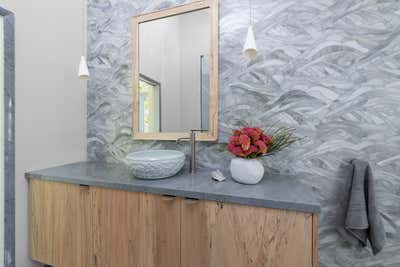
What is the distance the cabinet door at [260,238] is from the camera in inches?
35.8

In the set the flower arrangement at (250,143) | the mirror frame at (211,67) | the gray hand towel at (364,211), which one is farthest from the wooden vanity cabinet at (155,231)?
the mirror frame at (211,67)

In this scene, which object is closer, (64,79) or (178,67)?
(178,67)

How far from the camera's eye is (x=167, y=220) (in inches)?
44.5

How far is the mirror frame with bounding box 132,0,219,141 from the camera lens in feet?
4.91

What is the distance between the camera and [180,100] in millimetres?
1610

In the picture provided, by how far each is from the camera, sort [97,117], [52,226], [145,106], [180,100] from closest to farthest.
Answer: [52,226] → [180,100] → [145,106] → [97,117]

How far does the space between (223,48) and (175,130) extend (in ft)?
2.27

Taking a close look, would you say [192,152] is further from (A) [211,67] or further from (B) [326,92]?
(B) [326,92]

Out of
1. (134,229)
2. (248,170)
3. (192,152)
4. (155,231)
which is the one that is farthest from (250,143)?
(134,229)

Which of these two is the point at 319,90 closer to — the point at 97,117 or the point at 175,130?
the point at 175,130

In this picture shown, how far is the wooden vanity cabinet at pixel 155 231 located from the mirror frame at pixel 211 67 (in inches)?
22.2

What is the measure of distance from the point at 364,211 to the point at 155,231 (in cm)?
113

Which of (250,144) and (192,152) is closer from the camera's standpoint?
(250,144)

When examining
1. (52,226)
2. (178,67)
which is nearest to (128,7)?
(178,67)
